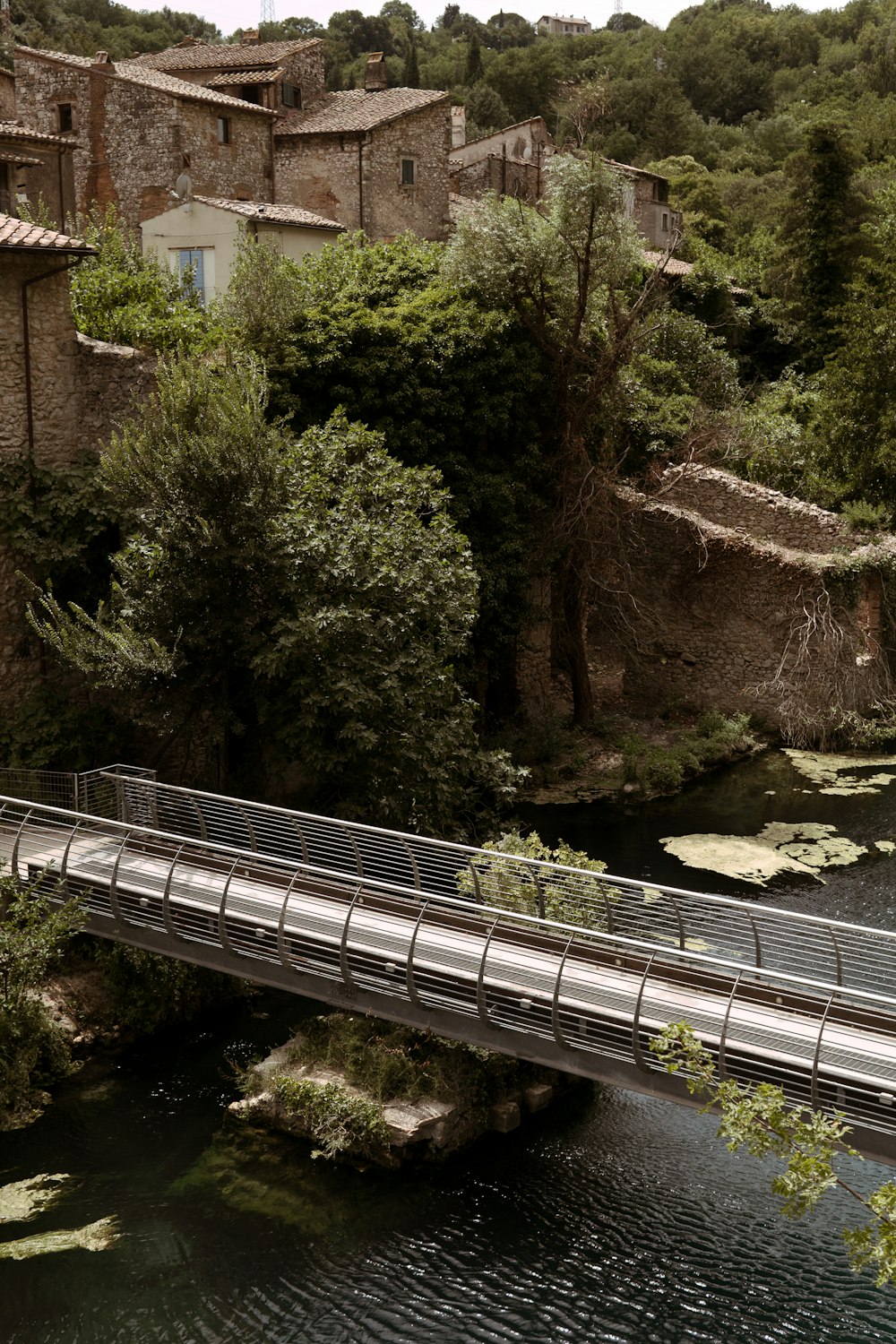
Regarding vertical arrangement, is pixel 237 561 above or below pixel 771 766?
above

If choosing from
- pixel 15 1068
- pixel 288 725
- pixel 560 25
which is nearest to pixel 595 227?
pixel 288 725

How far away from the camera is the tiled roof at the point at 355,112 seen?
1342 inches

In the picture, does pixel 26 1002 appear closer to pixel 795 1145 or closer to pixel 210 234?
pixel 795 1145

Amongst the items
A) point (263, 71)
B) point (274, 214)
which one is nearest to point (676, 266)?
point (263, 71)

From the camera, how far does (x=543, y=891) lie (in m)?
13.8

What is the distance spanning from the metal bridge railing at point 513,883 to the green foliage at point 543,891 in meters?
0.01

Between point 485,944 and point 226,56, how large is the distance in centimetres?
3317

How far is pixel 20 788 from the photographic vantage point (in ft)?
57.4

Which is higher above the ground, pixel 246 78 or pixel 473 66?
pixel 473 66

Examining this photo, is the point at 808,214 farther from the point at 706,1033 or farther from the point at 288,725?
→ the point at 706,1033

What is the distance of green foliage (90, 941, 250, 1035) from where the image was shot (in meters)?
15.0

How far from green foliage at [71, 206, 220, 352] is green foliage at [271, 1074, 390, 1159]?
1154 centimetres

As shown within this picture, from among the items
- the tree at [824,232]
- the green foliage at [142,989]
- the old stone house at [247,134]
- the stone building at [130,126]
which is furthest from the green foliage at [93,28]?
the green foliage at [142,989]

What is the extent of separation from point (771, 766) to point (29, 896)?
14628mm
